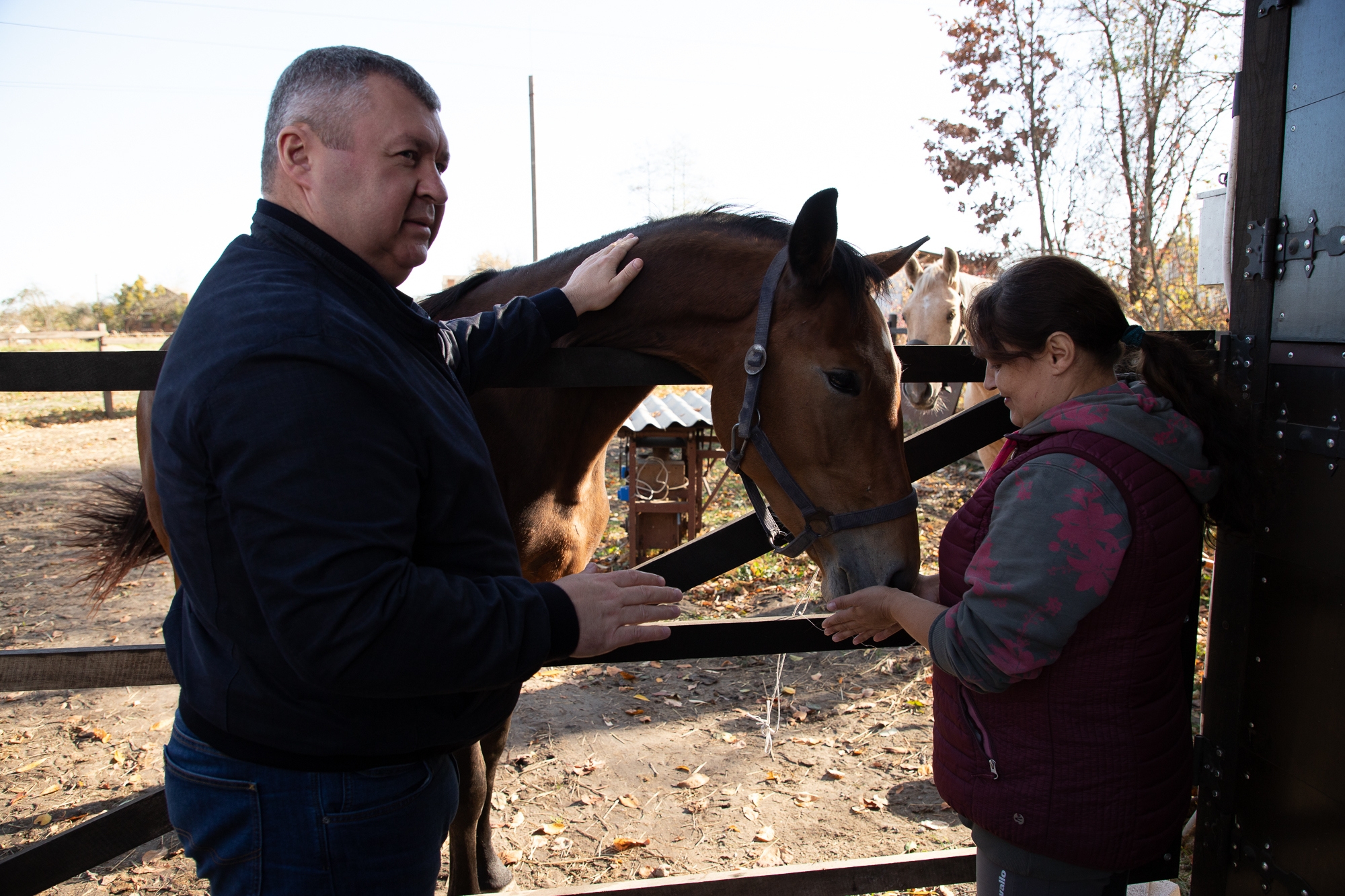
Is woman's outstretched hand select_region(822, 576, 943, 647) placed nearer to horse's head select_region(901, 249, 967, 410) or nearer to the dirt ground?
the dirt ground

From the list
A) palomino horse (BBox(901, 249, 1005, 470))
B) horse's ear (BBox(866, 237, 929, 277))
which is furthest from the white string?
palomino horse (BBox(901, 249, 1005, 470))

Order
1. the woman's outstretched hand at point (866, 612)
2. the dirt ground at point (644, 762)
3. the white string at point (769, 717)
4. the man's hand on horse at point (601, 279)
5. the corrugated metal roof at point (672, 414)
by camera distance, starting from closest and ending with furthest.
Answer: the woman's outstretched hand at point (866, 612)
the man's hand on horse at point (601, 279)
the dirt ground at point (644, 762)
the white string at point (769, 717)
the corrugated metal roof at point (672, 414)

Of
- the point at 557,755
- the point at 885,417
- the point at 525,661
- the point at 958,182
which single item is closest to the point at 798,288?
the point at 885,417

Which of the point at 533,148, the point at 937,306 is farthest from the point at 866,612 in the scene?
the point at 533,148

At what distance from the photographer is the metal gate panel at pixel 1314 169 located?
172cm

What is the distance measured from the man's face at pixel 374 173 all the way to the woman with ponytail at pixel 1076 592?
3.81 ft

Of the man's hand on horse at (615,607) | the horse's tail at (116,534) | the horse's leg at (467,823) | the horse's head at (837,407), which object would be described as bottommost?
the horse's leg at (467,823)

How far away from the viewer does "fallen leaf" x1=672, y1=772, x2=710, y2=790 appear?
13.1 ft

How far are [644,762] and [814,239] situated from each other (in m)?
3.27

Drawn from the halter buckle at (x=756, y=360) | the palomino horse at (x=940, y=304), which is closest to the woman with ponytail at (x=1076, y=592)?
the halter buckle at (x=756, y=360)

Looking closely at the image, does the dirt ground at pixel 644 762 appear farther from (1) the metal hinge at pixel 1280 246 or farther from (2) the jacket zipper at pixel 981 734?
(1) the metal hinge at pixel 1280 246

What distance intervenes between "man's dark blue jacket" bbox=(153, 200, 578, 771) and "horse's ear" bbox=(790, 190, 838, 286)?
40.5 inches

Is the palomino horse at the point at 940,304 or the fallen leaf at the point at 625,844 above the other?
the palomino horse at the point at 940,304

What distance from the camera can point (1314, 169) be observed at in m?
1.79
